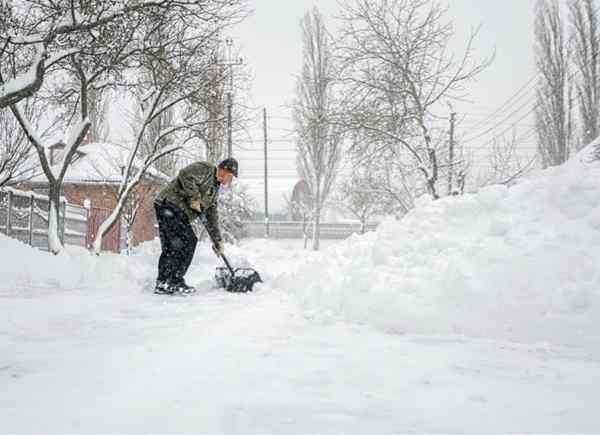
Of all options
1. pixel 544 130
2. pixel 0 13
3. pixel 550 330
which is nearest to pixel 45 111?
pixel 0 13

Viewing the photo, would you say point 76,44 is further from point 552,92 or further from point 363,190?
point 552,92

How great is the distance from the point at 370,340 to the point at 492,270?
3.49 ft

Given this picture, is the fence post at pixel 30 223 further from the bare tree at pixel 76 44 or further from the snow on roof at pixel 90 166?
the snow on roof at pixel 90 166

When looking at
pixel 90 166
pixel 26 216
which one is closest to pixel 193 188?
pixel 26 216

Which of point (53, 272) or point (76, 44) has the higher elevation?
point (76, 44)

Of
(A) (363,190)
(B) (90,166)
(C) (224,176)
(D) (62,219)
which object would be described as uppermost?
(B) (90,166)

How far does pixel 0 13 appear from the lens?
6082mm

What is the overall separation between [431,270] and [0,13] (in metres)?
6.09

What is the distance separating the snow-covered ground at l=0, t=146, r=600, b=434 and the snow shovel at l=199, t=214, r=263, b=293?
0.25m

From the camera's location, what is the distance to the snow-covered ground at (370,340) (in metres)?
1.59

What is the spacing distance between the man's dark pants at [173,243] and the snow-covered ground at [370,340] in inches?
17.4

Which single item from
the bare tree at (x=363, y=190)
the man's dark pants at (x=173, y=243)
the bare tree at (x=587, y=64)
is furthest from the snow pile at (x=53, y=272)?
the bare tree at (x=587, y=64)

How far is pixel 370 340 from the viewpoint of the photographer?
273 cm

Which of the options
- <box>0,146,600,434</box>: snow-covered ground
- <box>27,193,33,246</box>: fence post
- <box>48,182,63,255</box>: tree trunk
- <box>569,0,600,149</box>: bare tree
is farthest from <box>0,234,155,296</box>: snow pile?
<box>569,0,600,149</box>: bare tree
